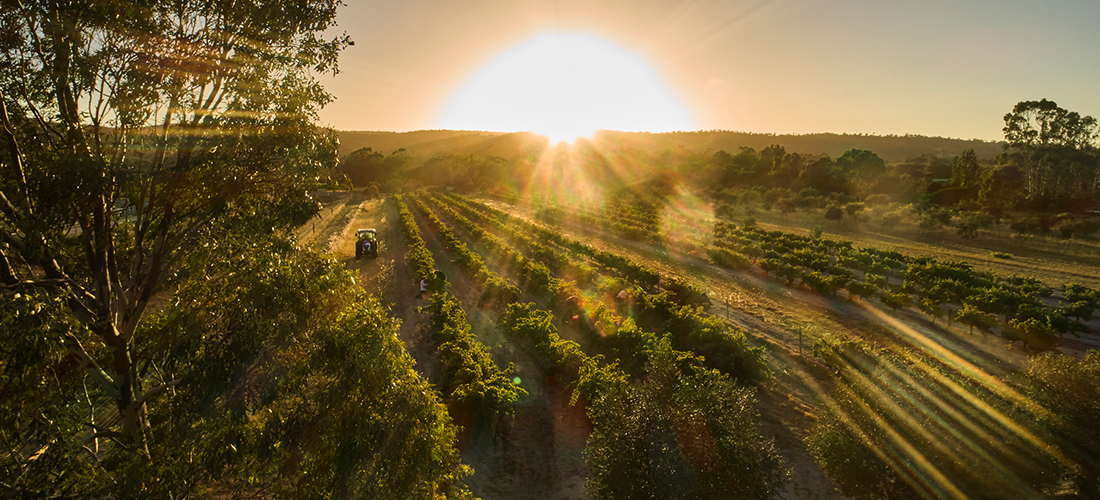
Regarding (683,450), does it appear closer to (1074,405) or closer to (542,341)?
(1074,405)

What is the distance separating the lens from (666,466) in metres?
7.12

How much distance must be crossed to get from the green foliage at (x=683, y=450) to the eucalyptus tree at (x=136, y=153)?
6.08 m

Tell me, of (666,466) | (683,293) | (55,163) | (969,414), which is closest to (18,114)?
(55,163)

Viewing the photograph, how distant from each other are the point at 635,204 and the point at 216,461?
66583 mm

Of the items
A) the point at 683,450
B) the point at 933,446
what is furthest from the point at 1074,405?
the point at 683,450

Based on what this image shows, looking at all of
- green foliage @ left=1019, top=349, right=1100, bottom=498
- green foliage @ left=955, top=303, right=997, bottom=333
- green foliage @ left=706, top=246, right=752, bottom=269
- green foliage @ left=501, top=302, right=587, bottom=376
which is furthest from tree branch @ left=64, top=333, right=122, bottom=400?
green foliage @ left=706, top=246, right=752, bottom=269

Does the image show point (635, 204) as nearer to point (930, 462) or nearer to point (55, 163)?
point (930, 462)

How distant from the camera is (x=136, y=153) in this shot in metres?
5.79

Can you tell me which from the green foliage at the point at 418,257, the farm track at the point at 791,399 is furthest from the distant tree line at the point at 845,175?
the farm track at the point at 791,399

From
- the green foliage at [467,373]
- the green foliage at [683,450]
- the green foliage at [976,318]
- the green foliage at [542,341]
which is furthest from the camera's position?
the green foliage at [976,318]

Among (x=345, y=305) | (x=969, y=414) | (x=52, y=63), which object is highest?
(x=52, y=63)

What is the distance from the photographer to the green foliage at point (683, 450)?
7191mm

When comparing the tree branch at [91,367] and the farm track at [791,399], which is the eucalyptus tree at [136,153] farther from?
the farm track at [791,399]

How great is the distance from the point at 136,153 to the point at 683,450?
8.68 meters
